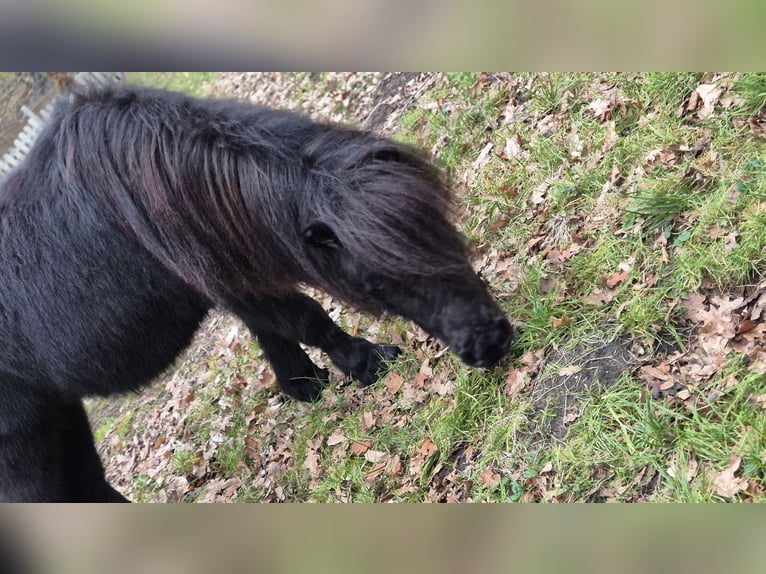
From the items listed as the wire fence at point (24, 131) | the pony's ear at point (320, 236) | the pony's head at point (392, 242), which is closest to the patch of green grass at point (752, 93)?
the pony's head at point (392, 242)

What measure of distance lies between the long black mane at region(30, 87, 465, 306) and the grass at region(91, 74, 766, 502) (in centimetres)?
98

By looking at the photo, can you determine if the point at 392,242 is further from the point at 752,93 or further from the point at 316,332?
the point at 752,93

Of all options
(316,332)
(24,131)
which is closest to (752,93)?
(316,332)

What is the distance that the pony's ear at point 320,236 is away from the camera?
3.05 m

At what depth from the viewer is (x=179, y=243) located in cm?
329

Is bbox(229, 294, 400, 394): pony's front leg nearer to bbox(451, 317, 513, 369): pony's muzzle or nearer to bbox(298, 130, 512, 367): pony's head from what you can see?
bbox(298, 130, 512, 367): pony's head

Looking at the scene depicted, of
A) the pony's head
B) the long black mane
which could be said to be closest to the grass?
the pony's head

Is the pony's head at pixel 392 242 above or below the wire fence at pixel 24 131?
below

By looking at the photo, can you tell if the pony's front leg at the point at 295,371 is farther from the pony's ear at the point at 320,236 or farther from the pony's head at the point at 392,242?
the pony's ear at the point at 320,236

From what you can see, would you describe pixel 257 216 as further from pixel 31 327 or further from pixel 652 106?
pixel 652 106

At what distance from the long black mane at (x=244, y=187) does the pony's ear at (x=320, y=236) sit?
0.05m

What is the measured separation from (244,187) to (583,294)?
229cm

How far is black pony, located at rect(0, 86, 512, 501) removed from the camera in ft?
9.96

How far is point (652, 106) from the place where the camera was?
4383mm
